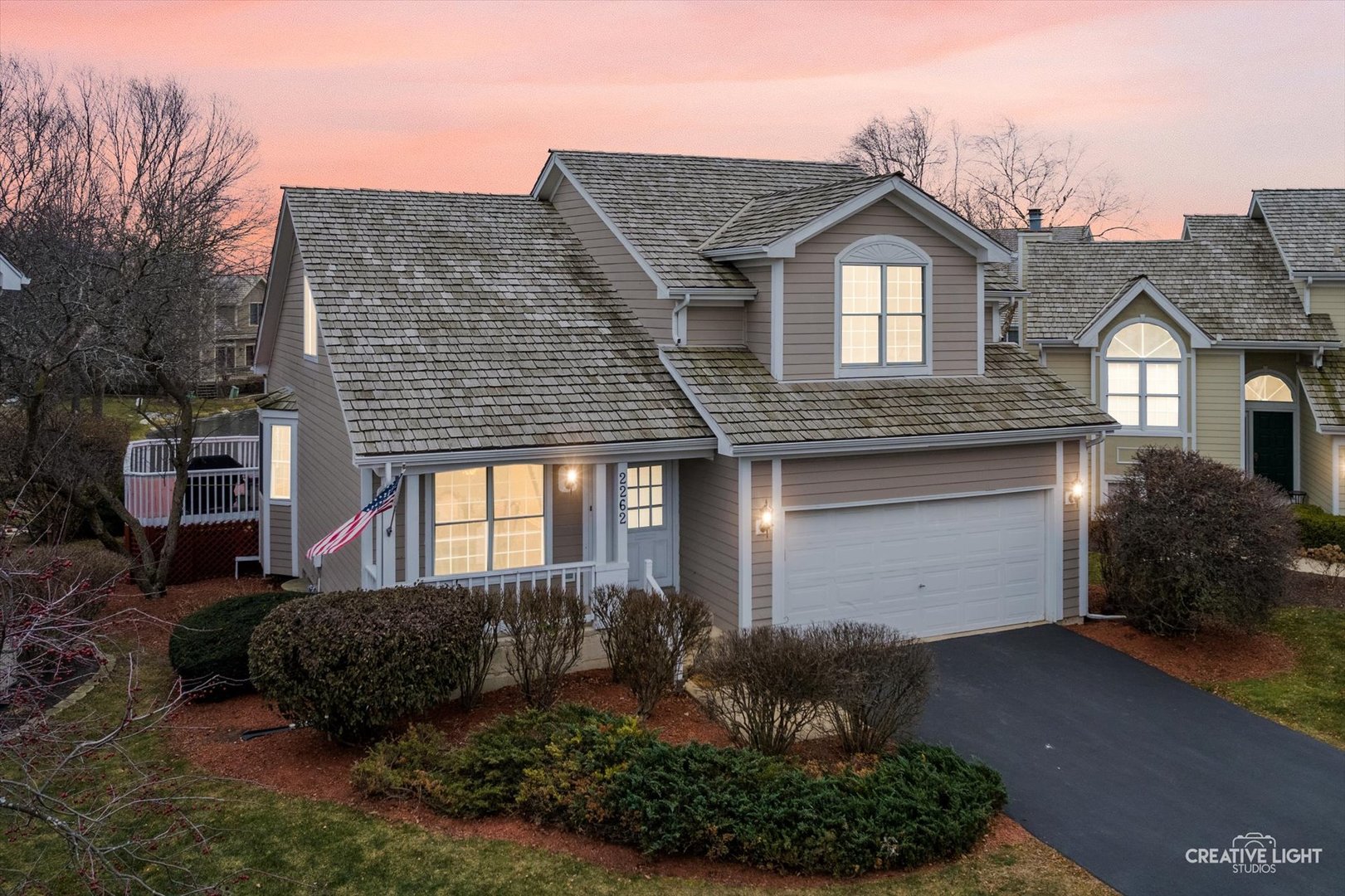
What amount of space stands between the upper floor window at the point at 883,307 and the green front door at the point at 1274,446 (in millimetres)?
12881

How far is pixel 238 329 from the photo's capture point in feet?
201

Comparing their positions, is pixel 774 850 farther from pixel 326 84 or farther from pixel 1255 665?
pixel 326 84

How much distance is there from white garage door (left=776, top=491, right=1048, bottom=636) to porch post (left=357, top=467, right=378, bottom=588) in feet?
16.9

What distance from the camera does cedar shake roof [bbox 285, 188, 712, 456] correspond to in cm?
1202

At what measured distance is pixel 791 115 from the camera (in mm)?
42281

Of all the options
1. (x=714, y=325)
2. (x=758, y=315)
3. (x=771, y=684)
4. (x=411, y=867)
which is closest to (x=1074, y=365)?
(x=758, y=315)

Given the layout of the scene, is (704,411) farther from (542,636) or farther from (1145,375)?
(1145,375)

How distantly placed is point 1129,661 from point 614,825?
27.0 ft

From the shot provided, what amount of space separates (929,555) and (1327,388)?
13383 mm

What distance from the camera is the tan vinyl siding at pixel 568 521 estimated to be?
13.1 metres

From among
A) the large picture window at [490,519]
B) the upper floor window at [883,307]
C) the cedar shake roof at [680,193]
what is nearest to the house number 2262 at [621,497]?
the large picture window at [490,519]

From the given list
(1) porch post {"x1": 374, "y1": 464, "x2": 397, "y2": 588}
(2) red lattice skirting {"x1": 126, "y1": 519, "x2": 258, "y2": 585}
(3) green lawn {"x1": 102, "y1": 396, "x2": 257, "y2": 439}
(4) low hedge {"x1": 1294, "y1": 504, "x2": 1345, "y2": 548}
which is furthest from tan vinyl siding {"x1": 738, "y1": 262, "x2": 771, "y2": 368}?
(3) green lawn {"x1": 102, "y1": 396, "x2": 257, "y2": 439}

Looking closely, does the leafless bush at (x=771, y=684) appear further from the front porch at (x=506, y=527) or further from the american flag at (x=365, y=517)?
the american flag at (x=365, y=517)

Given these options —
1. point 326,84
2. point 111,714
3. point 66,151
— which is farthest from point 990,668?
point 66,151
